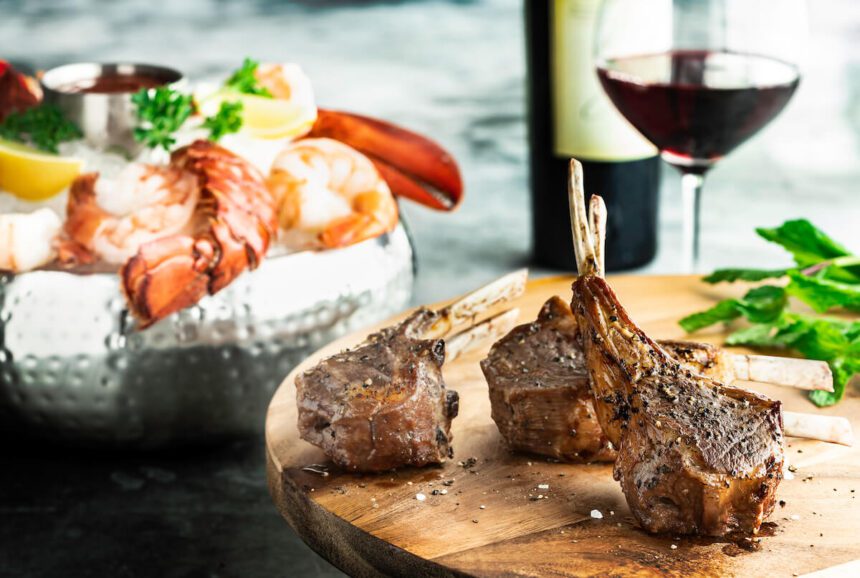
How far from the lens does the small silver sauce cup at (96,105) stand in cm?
185

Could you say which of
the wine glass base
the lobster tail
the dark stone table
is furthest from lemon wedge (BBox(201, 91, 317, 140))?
the wine glass base

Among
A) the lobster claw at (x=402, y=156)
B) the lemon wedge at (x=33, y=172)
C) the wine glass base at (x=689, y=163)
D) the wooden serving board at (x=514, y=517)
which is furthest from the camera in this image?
the lobster claw at (x=402, y=156)

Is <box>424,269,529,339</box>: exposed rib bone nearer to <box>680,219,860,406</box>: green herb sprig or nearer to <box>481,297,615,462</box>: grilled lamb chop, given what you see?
<box>481,297,615,462</box>: grilled lamb chop

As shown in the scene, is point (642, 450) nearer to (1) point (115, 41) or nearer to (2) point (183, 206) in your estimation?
(2) point (183, 206)

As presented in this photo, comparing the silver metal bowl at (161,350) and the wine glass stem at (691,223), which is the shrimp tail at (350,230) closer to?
the silver metal bowl at (161,350)

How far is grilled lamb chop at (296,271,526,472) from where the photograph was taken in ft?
4.34

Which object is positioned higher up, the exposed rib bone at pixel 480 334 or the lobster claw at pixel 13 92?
the lobster claw at pixel 13 92

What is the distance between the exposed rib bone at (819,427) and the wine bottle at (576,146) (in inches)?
38.7

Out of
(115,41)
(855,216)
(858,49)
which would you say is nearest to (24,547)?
(855,216)

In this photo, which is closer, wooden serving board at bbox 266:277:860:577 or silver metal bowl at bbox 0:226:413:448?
wooden serving board at bbox 266:277:860:577

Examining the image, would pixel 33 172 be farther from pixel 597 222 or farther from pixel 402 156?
pixel 597 222

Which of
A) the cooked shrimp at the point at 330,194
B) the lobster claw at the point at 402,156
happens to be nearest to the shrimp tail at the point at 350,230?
the cooked shrimp at the point at 330,194

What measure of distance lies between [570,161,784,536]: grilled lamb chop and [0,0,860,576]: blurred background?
1.73ft

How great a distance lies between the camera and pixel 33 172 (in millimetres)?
1793
